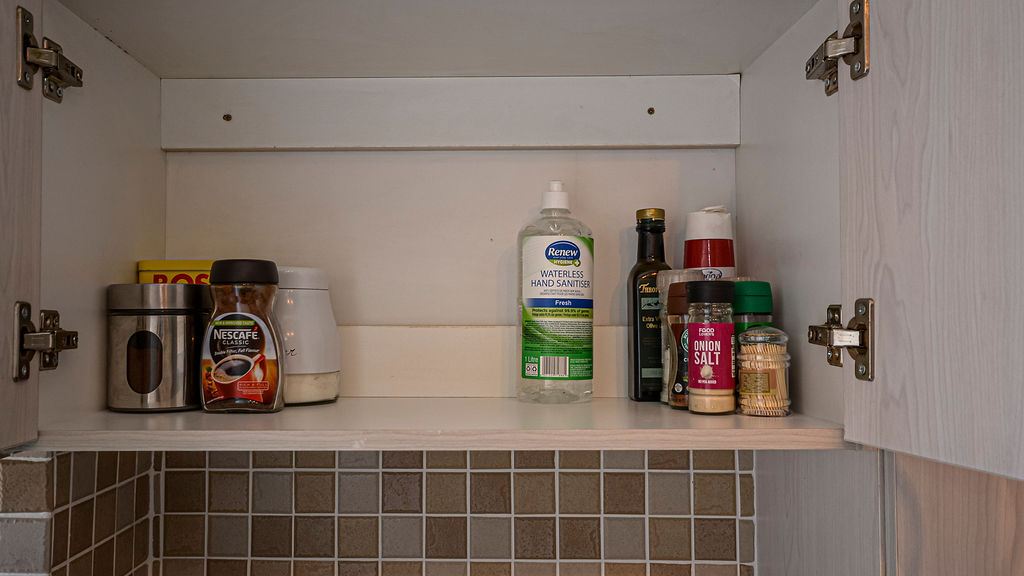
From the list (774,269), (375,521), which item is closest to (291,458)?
(375,521)

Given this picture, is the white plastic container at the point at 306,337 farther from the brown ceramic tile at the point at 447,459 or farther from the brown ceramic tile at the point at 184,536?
the brown ceramic tile at the point at 184,536

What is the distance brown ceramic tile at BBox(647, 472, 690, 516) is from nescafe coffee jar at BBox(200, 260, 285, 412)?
1.81ft

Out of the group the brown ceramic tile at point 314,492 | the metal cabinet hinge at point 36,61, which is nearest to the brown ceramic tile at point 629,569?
the brown ceramic tile at point 314,492

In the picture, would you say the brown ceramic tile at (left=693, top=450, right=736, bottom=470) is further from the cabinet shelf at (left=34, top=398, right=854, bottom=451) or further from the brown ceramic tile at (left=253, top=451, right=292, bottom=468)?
the brown ceramic tile at (left=253, top=451, right=292, bottom=468)

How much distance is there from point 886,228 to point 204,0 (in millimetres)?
764

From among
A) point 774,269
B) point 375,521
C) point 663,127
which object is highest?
point 663,127

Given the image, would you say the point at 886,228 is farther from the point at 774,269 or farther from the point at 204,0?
the point at 204,0

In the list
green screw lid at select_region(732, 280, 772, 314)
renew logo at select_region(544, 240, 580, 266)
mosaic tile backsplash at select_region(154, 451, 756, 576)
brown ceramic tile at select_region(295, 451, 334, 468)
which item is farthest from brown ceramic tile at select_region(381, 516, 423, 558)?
green screw lid at select_region(732, 280, 772, 314)

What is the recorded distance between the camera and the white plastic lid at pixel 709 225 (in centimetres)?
96

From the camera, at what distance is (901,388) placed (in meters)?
0.60

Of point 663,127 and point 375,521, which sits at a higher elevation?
point 663,127

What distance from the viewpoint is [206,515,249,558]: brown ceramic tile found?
3.44 feet

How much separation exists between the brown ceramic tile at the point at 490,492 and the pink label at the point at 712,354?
0.37m

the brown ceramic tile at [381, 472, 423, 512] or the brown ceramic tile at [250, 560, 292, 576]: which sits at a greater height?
the brown ceramic tile at [381, 472, 423, 512]
